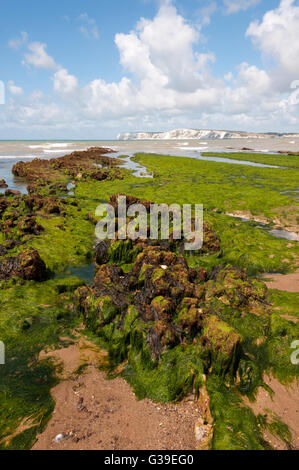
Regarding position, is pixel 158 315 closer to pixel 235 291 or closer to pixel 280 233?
pixel 235 291

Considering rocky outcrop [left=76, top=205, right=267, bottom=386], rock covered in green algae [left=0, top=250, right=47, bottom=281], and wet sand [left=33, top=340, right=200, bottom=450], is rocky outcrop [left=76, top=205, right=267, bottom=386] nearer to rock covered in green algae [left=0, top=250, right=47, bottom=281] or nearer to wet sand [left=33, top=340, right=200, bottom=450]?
wet sand [left=33, top=340, right=200, bottom=450]

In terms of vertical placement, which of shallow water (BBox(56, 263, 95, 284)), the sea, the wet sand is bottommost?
the wet sand

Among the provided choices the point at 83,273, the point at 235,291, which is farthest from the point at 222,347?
the point at 83,273

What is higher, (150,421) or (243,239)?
(243,239)

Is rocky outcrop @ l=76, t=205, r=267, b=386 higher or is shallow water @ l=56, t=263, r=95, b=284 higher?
rocky outcrop @ l=76, t=205, r=267, b=386

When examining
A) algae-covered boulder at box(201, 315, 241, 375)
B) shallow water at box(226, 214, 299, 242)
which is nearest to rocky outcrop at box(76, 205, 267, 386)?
algae-covered boulder at box(201, 315, 241, 375)

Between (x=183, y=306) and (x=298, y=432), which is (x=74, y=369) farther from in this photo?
(x=298, y=432)

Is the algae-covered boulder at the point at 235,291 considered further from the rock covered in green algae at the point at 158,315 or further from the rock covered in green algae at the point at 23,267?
the rock covered in green algae at the point at 23,267
